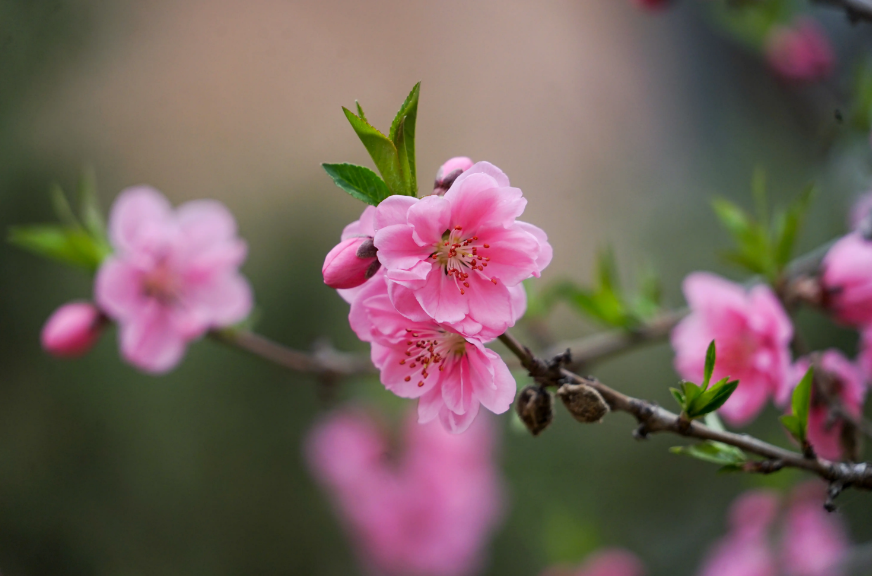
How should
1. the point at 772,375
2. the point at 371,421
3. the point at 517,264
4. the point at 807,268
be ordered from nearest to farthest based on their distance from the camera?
the point at 517,264 < the point at 772,375 < the point at 807,268 < the point at 371,421

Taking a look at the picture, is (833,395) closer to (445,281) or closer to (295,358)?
(445,281)

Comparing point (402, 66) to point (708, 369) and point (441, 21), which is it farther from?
A: point (708, 369)

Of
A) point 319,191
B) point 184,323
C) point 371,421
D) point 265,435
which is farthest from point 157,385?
point 184,323

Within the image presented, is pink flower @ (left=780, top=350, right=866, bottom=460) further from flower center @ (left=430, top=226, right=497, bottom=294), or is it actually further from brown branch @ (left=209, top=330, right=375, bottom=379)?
brown branch @ (left=209, top=330, right=375, bottom=379)

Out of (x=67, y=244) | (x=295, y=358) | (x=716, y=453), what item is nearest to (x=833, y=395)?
(x=716, y=453)

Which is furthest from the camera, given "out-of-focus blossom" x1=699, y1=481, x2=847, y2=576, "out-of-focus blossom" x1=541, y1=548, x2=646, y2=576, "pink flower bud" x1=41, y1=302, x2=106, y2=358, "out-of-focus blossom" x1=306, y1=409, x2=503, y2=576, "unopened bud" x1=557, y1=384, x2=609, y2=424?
"out-of-focus blossom" x1=306, y1=409, x2=503, y2=576

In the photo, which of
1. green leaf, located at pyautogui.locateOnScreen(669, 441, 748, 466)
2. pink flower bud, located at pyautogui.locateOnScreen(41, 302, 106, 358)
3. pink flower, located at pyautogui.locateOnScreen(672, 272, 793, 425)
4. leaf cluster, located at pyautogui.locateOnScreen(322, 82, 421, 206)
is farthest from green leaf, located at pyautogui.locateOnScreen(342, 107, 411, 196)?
pink flower bud, located at pyautogui.locateOnScreen(41, 302, 106, 358)

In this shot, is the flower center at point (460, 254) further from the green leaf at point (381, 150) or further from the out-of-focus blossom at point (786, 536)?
the out-of-focus blossom at point (786, 536)

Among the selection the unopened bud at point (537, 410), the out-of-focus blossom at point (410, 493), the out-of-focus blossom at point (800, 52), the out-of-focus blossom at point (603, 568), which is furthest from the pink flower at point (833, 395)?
the out-of-focus blossom at point (410, 493)
